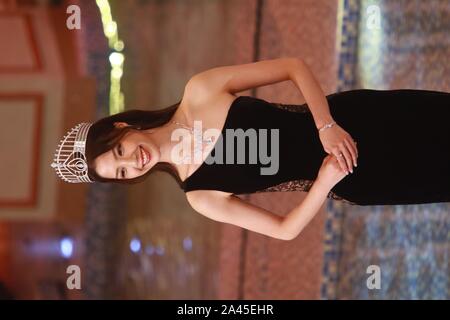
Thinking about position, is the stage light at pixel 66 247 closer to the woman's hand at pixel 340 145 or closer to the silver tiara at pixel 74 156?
the silver tiara at pixel 74 156

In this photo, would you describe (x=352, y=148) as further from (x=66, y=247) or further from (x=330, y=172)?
(x=66, y=247)

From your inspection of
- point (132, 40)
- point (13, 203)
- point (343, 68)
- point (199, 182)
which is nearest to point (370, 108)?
point (199, 182)

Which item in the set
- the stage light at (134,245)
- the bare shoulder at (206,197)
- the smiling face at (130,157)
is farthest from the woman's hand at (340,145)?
the stage light at (134,245)

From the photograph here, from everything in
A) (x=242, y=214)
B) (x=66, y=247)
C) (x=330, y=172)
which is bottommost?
(x=66, y=247)

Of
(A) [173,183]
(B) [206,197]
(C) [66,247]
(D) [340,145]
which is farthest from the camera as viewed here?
(A) [173,183]

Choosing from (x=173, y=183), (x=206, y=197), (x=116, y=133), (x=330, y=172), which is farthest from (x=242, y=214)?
(x=173, y=183)

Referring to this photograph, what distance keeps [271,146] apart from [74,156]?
509 millimetres

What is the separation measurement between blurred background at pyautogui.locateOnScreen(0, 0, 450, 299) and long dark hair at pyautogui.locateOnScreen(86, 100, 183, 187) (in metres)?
0.96

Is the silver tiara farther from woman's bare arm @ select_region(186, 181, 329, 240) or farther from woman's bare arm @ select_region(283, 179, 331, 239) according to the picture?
woman's bare arm @ select_region(283, 179, 331, 239)

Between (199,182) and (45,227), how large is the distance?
123 centimetres

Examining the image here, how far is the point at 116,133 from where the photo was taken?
1.53m

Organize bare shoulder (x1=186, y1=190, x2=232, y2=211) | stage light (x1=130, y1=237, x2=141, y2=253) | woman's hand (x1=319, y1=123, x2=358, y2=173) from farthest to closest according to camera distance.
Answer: stage light (x1=130, y1=237, x2=141, y2=253) < bare shoulder (x1=186, y1=190, x2=232, y2=211) < woman's hand (x1=319, y1=123, x2=358, y2=173)

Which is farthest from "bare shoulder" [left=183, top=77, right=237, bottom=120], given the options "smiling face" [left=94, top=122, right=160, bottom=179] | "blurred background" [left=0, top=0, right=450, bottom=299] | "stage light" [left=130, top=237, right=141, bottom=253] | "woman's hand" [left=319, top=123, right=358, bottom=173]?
"stage light" [left=130, top=237, right=141, bottom=253]

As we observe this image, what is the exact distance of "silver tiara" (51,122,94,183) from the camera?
5.24 ft
